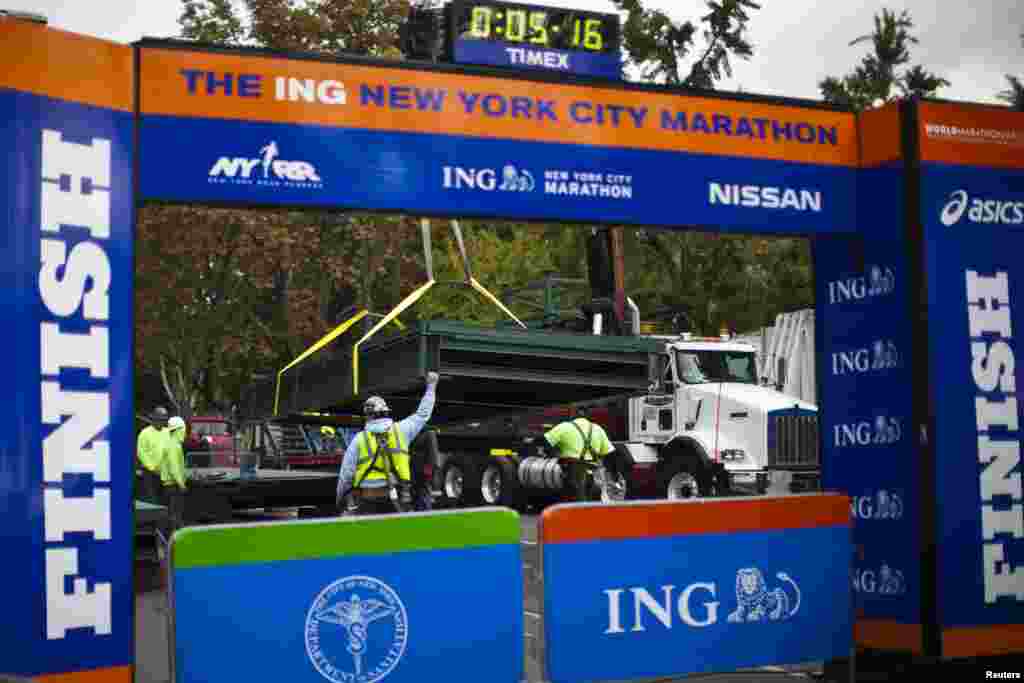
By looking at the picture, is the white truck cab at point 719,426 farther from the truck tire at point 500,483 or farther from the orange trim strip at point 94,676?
the orange trim strip at point 94,676

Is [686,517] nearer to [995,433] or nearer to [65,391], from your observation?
[995,433]

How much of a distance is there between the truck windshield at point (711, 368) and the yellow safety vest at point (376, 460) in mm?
11161

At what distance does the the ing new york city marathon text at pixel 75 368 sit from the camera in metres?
6.84

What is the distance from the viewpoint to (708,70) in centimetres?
3625

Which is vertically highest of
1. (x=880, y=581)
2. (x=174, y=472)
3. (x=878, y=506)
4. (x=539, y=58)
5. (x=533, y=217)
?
(x=539, y=58)

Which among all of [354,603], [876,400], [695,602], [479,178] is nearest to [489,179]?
[479,178]

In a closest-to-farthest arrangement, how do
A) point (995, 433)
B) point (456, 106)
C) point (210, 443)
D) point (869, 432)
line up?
point (456, 106) < point (995, 433) < point (869, 432) < point (210, 443)

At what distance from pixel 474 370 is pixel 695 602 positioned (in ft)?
26.1

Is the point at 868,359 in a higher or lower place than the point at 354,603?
higher

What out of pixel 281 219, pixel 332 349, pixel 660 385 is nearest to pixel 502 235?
pixel 281 219

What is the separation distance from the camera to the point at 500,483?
2650 cm

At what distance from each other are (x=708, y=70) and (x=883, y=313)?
28021mm

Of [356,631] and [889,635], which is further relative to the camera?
[889,635]

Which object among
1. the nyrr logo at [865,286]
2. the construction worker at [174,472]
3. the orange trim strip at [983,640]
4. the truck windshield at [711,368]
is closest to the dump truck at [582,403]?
the truck windshield at [711,368]
